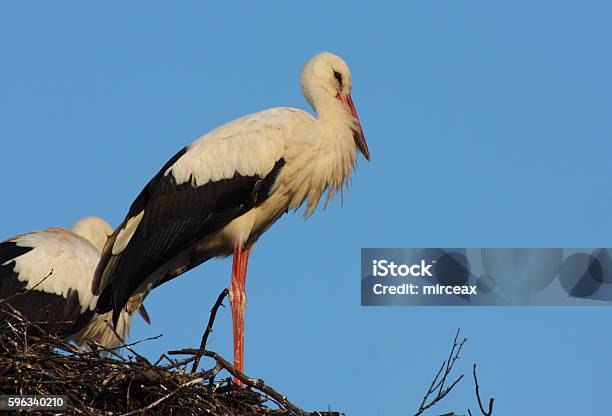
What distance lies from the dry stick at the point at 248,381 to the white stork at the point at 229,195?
4.51 feet

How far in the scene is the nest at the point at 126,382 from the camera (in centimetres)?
732

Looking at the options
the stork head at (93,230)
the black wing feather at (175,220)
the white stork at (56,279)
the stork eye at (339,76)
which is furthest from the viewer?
the stork head at (93,230)

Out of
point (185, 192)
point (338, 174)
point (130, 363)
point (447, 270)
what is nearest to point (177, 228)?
point (185, 192)

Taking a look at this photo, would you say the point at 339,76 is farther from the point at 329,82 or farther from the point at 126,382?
the point at 126,382

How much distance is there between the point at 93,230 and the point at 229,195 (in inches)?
113

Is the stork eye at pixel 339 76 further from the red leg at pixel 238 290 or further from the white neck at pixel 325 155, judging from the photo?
the red leg at pixel 238 290

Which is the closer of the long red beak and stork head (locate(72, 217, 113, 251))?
the long red beak

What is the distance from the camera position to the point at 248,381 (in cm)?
754

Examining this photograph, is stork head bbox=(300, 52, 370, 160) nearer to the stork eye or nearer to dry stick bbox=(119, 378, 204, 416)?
the stork eye

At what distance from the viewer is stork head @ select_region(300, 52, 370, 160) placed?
9.53 metres

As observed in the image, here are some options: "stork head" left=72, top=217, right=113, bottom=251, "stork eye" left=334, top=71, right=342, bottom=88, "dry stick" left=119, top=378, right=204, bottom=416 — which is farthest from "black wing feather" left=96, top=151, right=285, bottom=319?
"stork head" left=72, top=217, right=113, bottom=251

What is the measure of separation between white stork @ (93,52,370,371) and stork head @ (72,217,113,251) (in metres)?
2.33

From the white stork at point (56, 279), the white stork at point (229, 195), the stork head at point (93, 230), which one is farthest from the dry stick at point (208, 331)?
the stork head at point (93, 230)

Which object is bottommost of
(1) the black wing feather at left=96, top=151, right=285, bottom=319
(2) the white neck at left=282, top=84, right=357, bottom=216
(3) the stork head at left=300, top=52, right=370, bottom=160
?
(1) the black wing feather at left=96, top=151, right=285, bottom=319
